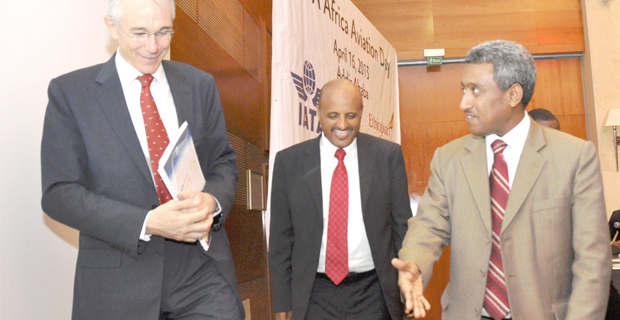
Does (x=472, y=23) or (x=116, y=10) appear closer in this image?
(x=116, y=10)

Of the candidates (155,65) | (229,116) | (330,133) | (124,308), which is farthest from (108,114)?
(229,116)

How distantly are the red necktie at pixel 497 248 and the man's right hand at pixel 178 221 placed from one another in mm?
1076

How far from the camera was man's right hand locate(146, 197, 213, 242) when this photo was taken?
179 cm

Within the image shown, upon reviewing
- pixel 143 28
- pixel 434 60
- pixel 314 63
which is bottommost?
pixel 143 28

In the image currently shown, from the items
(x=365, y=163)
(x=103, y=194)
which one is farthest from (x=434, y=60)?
(x=103, y=194)

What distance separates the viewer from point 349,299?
271cm


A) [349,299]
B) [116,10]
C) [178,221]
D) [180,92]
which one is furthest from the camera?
[349,299]

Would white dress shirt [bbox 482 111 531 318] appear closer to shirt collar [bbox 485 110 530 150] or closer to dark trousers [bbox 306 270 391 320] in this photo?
shirt collar [bbox 485 110 530 150]

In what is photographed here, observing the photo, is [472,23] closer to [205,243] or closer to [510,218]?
[510,218]

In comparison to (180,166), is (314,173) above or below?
above

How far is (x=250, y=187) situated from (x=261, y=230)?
0.50 metres

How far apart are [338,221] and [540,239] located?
3.37 ft

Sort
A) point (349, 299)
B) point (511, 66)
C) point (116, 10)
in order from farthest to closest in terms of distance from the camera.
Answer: point (349, 299), point (511, 66), point (116, 10)

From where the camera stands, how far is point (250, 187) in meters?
4.85
